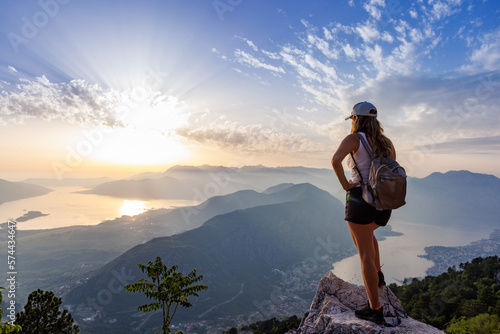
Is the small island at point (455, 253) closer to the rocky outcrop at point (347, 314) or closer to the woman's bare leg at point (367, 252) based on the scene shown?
the rocky outcrop at point (347, 314)

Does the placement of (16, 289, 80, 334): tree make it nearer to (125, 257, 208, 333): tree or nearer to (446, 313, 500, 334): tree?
(125, 257, 208, 333): tree

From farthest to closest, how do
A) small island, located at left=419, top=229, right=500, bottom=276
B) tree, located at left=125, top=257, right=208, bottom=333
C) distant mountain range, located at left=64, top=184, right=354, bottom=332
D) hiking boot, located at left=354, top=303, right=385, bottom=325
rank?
small island, located at left=419, top=229, right=500, bottom=276 → distant mountain range, located at left=64, top=184, right=354, bottom=332 → tree, located at left=125, top=257, right=208, bottom=333 → hiking boot, located at left=354, top=303, right=385, bottom=325

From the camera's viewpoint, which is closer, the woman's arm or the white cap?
the woman's arm

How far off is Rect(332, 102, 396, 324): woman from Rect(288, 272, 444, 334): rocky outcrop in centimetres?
80

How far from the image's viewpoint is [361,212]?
4551 millimetres

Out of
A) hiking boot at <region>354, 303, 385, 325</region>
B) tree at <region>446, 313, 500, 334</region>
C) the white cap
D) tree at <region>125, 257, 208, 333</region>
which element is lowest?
tree at <region>446, 313, 500, 334</region>

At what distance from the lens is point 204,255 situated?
16650cm

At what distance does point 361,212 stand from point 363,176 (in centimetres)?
72

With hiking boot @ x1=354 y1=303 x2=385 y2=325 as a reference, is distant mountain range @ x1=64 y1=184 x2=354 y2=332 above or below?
below

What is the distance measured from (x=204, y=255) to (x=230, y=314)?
216ft

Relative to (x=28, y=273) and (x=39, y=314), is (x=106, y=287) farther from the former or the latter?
(x=39, y=314)

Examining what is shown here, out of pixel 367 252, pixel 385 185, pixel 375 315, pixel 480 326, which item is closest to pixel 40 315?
pixel 375 315

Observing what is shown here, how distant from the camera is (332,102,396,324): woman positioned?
4.51 meters

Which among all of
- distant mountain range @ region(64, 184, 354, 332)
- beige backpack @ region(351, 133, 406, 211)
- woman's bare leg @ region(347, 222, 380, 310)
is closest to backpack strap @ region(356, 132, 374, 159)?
beige backpack @ region(351, 133, 406, 211)
